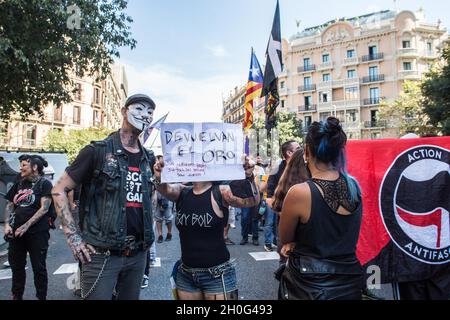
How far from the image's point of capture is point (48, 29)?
9.05 meters

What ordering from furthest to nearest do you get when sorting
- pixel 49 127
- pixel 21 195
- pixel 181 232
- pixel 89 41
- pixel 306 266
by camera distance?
pixel 49 127, pixel 89 41, pixel 21 195, pixel 181 232, pixel 306 266

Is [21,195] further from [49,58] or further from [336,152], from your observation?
[49,58]

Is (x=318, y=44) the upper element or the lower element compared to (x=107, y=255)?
upper

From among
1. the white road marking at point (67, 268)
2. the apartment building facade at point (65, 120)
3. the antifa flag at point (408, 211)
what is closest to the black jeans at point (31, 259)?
the white road marking at point (67, 268)

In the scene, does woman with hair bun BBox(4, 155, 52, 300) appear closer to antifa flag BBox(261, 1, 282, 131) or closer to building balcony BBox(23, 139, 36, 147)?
antifa flag BBox(261, 1, 282, 131)

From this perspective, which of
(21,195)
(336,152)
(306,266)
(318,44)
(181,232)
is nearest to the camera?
(306,266)

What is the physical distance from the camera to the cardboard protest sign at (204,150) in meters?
2.50

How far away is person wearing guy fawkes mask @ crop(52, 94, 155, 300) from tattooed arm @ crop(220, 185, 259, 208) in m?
0.59

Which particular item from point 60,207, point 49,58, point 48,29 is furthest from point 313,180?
point 48,29

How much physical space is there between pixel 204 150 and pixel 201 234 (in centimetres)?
65

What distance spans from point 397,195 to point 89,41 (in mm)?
9165

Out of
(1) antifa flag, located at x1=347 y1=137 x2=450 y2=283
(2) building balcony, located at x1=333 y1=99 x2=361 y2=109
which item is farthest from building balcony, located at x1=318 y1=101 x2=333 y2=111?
(1) antifa flag, located at x1=347 y1=137 x2=450 y2=283

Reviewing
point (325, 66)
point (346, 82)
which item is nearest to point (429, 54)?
point (346, 82)

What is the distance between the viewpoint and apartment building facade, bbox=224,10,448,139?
150 ft
